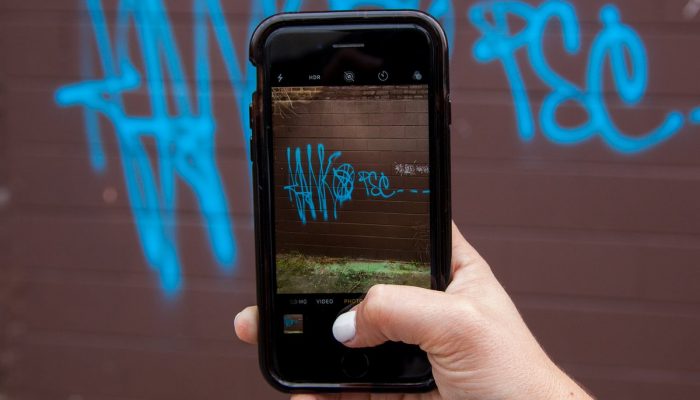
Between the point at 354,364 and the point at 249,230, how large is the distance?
1591 mm

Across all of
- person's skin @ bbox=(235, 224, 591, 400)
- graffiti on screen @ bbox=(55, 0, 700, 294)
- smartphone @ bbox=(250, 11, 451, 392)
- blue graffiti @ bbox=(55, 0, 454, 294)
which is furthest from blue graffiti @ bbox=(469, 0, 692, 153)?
person's skin @ bbox=(235, 224, 591, 400)

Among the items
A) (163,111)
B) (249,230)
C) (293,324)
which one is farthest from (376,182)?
(163,111)

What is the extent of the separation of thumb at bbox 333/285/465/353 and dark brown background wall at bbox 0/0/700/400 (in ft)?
5.00

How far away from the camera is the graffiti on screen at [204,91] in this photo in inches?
101

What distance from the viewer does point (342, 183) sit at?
131cm

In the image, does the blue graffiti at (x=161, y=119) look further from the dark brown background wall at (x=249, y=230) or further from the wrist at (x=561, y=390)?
the wrist at (x=561, y=390)

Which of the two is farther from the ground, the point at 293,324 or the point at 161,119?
the point at 161,119

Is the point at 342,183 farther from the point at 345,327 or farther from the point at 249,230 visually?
the point at 249,230

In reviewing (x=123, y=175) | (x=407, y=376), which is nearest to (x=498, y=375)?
(x=407, y=376)

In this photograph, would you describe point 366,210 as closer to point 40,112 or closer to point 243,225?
point 243,225

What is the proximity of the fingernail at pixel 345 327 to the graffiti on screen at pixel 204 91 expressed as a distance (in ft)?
5.31

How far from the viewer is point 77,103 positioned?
9.33 feet

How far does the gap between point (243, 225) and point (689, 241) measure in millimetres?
1907

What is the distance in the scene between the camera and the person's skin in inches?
45.8
